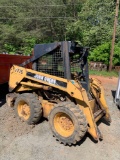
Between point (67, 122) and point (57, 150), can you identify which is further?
point (67, 122)

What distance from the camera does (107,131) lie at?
5637 millimetres

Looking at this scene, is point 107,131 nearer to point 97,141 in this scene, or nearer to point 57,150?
point 97,141

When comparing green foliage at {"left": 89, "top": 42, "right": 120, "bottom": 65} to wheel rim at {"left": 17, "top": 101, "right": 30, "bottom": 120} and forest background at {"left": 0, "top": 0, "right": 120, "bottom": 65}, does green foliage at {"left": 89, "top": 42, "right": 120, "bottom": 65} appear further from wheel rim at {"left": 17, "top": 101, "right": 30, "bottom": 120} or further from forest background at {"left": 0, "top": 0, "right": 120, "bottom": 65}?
wheel rim at {"left": 17, "top": 101, "right": 30, "bottom": 120}

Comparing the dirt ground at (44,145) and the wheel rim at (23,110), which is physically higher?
the wheel rim at (23,110)

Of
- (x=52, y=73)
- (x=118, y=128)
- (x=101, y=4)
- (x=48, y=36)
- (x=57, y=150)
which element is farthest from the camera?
(x=48, y=36)

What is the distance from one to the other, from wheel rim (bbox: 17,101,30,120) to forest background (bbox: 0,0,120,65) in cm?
1829

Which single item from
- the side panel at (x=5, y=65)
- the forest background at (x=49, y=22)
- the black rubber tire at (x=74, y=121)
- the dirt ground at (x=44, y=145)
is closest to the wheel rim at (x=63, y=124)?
the black rubber tire at (x=74, y=121)

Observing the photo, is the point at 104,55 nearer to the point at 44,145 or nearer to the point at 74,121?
the point at 74,121

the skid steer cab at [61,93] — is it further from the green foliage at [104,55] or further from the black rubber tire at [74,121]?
the green foliage at [104,55]

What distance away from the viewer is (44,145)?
4.77 m

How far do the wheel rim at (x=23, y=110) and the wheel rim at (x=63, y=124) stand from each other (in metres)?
1.16

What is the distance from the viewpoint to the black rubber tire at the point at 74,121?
4.52 m

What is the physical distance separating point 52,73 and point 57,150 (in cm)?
206

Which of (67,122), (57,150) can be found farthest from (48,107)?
(57,150)
